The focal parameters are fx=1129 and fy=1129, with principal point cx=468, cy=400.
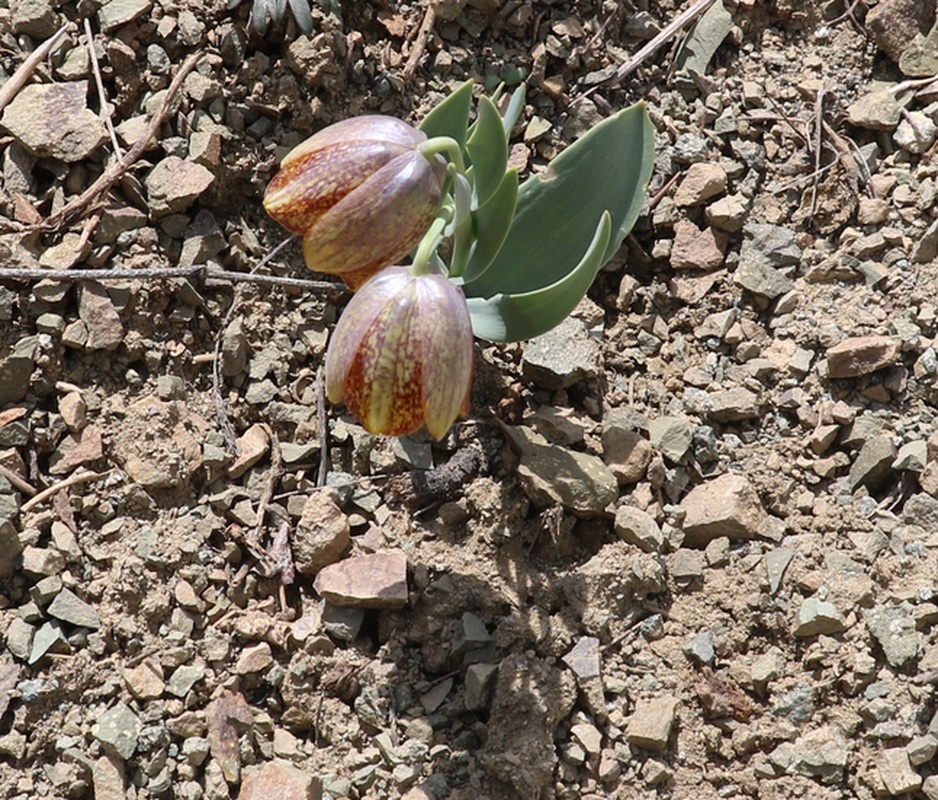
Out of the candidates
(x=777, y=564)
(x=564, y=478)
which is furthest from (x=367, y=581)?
(x=777, y=564)

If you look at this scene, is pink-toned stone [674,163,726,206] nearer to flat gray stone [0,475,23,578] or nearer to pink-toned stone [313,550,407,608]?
pink-toned stone [313,550,407,608]

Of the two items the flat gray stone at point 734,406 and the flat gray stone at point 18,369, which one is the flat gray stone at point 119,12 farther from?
the flat gray stone at point 734,406

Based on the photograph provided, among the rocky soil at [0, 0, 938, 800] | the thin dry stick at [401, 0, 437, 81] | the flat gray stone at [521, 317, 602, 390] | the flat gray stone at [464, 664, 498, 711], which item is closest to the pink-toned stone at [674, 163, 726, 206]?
the rocky soil at [0, 0, 938, 800]

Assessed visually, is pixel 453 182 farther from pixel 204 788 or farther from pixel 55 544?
pixel 204 788

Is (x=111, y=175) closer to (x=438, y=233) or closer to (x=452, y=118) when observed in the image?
(x=452, y=118)

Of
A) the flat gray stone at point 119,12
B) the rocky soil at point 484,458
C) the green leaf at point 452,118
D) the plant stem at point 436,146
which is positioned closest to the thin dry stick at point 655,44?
the rocky soil at point 484,458

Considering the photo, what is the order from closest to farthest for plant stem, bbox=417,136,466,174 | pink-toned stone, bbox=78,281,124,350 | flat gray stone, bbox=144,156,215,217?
plant stem, bbox=417,136,466,174 < pink-toned stone, bbox=78,281,124,350 < flat gray stone, bbox=144,156,215,217
